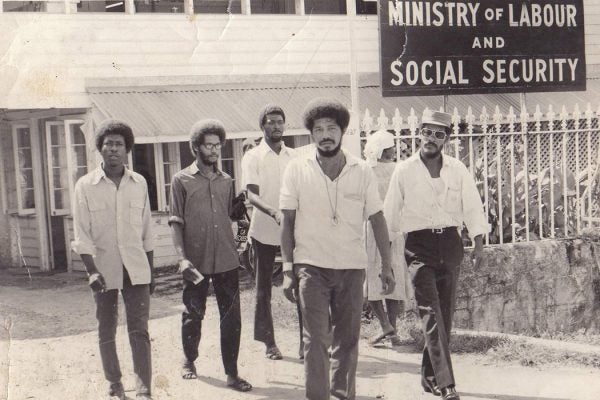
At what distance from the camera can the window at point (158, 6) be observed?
537 inches

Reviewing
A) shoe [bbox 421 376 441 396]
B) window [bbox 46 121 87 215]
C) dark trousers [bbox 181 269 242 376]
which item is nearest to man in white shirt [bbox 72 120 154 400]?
dark trousers [bbox 181 269 242 376]

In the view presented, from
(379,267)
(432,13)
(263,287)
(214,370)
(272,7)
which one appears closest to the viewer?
(214,370)

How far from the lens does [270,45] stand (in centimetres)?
1359

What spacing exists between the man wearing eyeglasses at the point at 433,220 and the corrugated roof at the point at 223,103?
20.6ft

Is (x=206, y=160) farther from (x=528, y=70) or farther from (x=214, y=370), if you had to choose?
(x=528, y=70)

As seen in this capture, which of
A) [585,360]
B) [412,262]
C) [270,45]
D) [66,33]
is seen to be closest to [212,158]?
[412,262]

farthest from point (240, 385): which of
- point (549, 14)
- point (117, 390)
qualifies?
point (549, 14)

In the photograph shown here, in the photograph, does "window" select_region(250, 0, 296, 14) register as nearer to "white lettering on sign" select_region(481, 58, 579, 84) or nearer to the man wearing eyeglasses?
"white lettering on sign" select_region(481, 58, 579, 84)

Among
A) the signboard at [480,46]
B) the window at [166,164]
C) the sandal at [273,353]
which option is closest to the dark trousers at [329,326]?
the sandal at [273,353]

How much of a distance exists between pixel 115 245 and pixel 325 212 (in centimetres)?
140

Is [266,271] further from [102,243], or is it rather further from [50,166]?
[50,166]

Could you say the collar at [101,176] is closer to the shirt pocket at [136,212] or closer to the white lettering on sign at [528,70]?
the shirt pocket at [136,212]

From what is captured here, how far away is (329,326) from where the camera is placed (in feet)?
17.1

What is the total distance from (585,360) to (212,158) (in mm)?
3255
